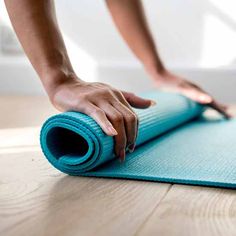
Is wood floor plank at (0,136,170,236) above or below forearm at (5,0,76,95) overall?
below

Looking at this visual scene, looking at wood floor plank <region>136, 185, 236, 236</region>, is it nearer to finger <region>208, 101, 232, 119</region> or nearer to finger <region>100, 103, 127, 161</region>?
finger <region>100, 103, 127, 161</region>

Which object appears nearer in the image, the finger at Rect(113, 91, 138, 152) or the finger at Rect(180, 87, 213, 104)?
the finger at Rect(113, 91, 138, 152)

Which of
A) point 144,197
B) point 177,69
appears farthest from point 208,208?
point 177,69

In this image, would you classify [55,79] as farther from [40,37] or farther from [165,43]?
[165,43]

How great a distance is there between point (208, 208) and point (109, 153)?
0.31 metres

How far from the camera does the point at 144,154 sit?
126 centimetres

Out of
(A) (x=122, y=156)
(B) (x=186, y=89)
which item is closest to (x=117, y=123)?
(A) (x=122, y=156)

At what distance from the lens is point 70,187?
1.00m

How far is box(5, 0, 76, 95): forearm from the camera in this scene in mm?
1185

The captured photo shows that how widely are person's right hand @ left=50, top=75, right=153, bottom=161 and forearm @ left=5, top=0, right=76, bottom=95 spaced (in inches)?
2.5

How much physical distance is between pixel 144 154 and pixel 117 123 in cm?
25

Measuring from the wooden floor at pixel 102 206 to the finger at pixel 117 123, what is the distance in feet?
0.31

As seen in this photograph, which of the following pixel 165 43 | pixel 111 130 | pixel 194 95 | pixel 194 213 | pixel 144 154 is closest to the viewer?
pixel 194 213

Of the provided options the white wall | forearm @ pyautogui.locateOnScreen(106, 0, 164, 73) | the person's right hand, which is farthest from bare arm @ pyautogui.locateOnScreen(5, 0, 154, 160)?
the white wall
